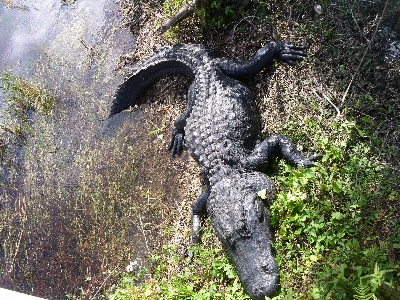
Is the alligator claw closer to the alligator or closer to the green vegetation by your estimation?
the alligator

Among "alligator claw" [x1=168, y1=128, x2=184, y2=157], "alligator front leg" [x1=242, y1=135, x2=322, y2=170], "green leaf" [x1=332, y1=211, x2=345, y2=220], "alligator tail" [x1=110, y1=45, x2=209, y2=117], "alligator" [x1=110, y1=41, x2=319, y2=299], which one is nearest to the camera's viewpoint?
"green leaf" [x1=332, y1=211, x2=345, y2=220]

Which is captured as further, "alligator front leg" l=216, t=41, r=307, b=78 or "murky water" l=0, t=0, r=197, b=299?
"murky water" l=0, t=0, r=197, b=299

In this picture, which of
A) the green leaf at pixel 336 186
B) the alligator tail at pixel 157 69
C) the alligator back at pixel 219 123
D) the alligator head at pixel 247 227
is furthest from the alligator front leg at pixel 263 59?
the green leaf at pixel 336 186

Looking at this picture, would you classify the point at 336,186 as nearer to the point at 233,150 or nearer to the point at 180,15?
the point at 233,150

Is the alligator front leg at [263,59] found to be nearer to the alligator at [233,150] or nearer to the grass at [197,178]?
the alligator at [233,150]

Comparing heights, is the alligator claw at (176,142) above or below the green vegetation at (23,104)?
below

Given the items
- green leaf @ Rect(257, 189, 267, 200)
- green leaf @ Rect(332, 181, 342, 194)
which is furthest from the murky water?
green leaf @ Rect(332, 181, 342, 194)
